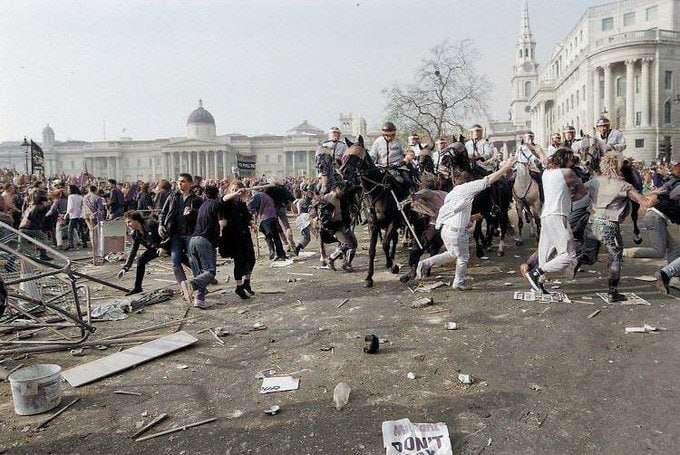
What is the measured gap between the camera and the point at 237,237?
329 inches

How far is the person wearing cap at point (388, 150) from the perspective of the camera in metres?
10.3

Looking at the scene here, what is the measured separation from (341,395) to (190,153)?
393ft

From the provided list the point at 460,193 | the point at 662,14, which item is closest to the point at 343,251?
the point at 460,193

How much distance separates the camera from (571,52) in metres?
86.0

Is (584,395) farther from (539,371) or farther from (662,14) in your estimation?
(662,14)

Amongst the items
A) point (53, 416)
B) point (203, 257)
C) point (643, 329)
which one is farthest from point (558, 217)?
point (53, 416)

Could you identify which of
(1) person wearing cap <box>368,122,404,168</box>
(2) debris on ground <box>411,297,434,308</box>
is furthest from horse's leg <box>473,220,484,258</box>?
(2) debris on ground <box>411,297,434,308</box>

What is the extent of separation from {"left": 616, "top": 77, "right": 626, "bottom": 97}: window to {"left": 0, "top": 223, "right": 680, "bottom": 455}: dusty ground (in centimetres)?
6718

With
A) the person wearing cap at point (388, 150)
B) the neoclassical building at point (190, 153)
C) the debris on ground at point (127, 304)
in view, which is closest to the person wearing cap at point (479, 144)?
the person wearing cap at point (388, 150)

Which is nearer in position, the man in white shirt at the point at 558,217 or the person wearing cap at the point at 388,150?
the man in white shirt at the point at 558,217

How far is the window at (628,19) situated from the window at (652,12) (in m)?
1.95

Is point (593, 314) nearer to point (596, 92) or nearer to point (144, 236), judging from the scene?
point (144, 236)

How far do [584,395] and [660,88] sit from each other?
71.2 metres

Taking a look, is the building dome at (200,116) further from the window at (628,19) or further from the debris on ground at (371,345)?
the debris on ground at (371,345)
